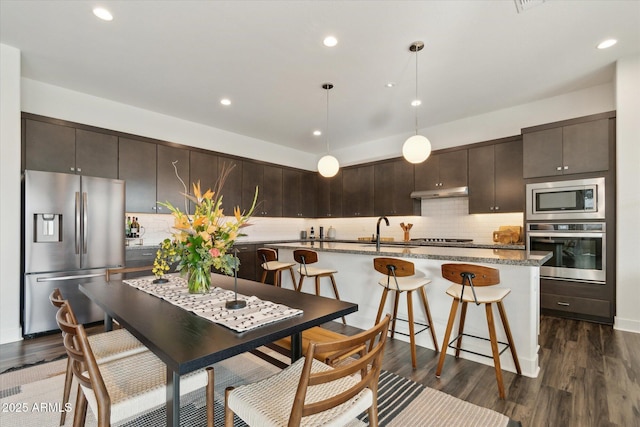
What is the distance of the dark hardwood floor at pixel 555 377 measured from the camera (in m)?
1.86

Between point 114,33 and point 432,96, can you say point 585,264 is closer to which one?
A: point 432,96

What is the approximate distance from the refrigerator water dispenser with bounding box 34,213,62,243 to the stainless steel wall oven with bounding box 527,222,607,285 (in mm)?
5630

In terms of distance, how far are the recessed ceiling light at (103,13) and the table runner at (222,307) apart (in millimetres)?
2176

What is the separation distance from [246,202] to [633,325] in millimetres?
5408

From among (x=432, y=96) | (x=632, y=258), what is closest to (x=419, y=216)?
(x=432, y=96)

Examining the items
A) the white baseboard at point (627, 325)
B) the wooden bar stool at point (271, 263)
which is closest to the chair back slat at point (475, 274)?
the wooden bar stool at point (271, 263)

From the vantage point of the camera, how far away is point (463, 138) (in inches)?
197

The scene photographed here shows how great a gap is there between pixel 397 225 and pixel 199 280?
181 inches

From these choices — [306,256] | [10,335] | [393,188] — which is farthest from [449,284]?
[10,335]

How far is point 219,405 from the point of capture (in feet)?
6.46

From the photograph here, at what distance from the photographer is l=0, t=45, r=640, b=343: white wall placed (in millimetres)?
2980

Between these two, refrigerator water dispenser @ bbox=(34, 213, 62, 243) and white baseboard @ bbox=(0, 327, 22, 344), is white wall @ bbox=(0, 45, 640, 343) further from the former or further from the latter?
refrigerator water dispenser @ bbox=(34, 213, 62, 243)

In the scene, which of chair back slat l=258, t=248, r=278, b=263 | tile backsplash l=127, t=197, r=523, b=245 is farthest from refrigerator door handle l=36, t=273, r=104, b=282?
chair back slat l=258, t=248, r=278, b=263

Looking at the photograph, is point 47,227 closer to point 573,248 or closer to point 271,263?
point 271,263
